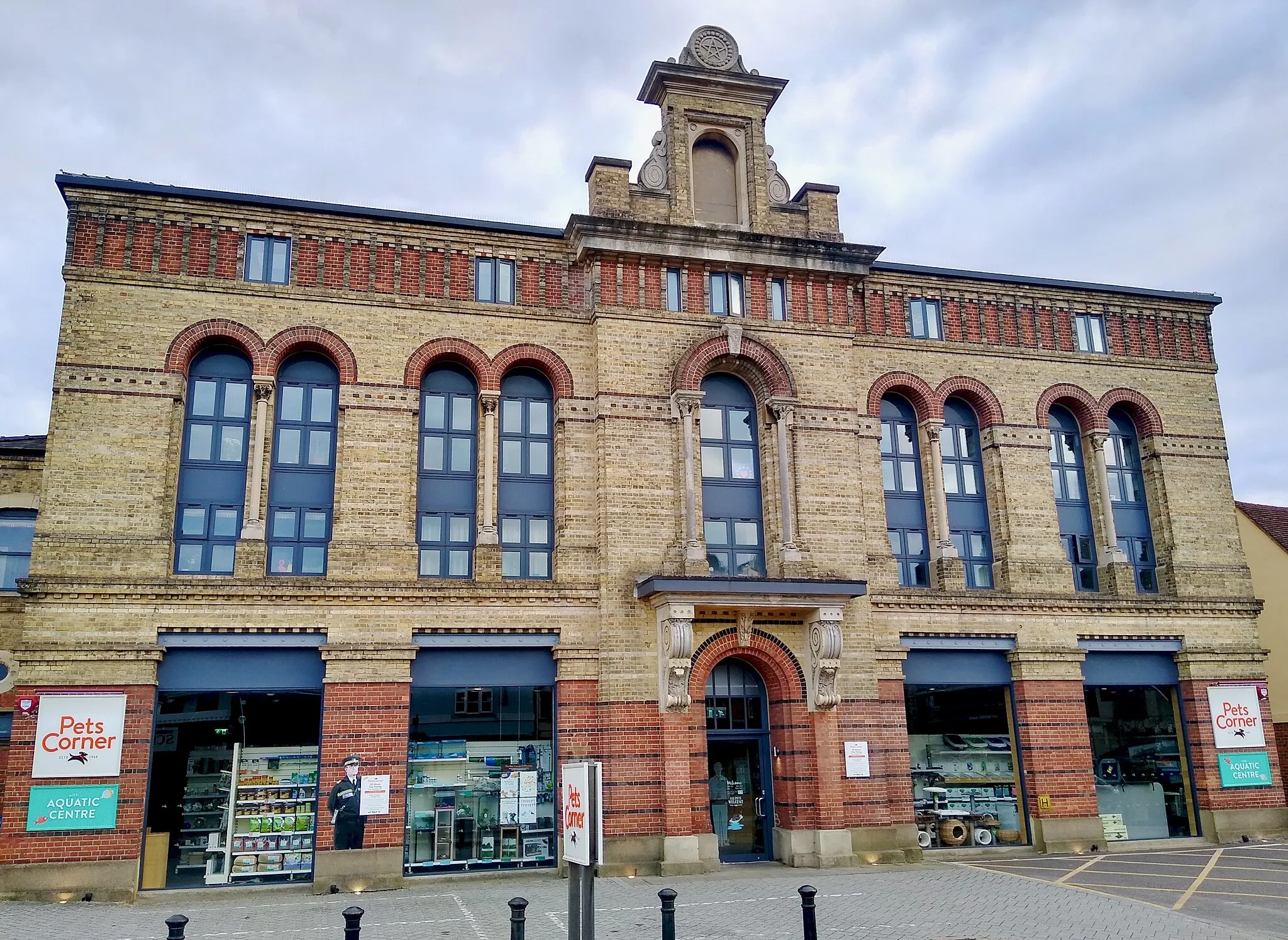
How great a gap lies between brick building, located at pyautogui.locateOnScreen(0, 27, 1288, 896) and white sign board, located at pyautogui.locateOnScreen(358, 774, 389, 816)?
212 mm

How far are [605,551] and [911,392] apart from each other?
766 centimetres

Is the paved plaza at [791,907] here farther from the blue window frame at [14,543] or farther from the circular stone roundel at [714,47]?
the circular stone roundel at [714,47]

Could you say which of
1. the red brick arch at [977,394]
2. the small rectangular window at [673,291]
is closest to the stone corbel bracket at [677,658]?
the small rectangular window at [673,291]

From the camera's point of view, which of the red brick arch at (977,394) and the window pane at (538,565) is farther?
the red brick arch at (977,394)

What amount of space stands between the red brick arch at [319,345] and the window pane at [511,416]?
277cm

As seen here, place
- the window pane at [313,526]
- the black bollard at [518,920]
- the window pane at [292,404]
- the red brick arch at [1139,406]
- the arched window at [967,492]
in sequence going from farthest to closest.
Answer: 1. the red brick arch at [1139,406]
2. the arched window at [967,492]
3. the window pane at [292,404]
4. the window pane at [313,526]
5. the black bollard at [518,920]

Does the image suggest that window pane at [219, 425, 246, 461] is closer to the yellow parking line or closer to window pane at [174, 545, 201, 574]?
window pane at [174, 545, 201, 574]

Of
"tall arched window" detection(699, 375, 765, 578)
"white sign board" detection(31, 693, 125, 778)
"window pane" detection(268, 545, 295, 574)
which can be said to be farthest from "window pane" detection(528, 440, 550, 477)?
"white sign board" detection(31, 693, 125, 778)

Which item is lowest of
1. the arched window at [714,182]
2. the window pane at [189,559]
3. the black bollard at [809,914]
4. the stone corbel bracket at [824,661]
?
the black bollard at [809,914]

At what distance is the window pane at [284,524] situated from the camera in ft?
59.6

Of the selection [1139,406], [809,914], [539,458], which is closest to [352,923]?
[809,914]

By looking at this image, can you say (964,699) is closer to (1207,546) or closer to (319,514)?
(1207,546)

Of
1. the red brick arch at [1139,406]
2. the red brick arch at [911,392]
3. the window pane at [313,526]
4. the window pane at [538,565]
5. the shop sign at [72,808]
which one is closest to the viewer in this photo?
the shop sign at [72,808]

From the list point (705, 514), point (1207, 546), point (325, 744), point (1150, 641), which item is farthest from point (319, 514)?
point (1207, 546)
